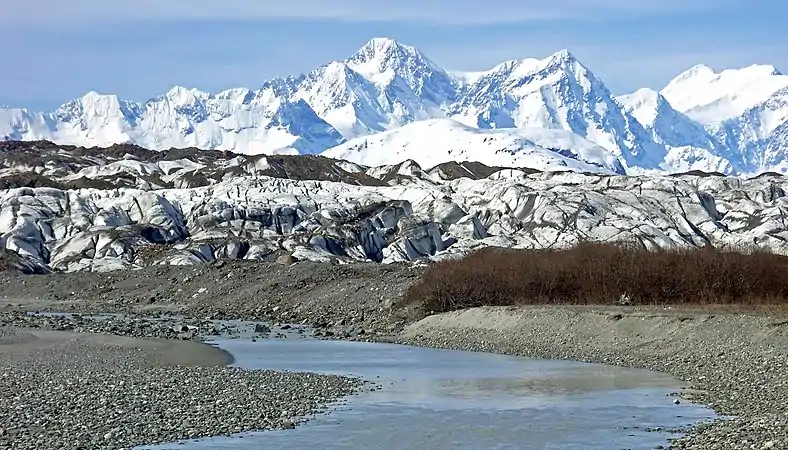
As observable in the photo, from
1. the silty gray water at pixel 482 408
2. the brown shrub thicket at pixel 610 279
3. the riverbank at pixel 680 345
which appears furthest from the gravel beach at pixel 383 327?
the brown shrub thicket at pixel 610 279

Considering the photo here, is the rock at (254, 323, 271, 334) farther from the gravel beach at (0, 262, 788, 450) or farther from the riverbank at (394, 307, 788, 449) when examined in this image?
the riverbank at (394, 307, 788, 449)

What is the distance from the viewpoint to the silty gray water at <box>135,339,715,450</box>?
2492 centimetres

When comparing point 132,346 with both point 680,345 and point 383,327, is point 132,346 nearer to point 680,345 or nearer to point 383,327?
point 383,327

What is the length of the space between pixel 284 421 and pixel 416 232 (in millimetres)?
111538

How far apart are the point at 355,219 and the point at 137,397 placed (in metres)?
118

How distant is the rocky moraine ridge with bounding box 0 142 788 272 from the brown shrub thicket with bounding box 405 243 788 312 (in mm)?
58110

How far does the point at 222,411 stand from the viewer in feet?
93.0

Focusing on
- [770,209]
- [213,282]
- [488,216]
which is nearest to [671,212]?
[770,209]

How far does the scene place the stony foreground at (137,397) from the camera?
80.5 feet

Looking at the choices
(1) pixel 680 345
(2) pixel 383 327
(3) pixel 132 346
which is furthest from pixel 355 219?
(1) pixel 680 345

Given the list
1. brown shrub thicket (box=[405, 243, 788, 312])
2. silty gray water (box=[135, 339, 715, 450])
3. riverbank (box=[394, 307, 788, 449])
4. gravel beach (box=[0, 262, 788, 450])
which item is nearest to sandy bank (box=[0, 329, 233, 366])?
gravel beach (box=[0, 262, 788, 450])

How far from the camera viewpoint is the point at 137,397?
30234 millimetres

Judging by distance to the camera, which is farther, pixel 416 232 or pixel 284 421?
pixel 416 232

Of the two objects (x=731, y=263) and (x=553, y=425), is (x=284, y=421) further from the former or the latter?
(x=731, y=263)
